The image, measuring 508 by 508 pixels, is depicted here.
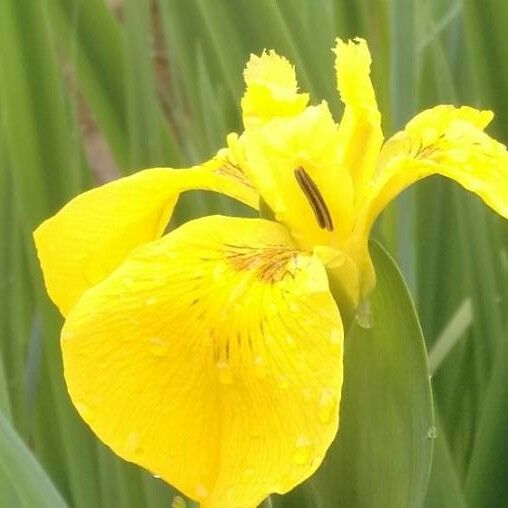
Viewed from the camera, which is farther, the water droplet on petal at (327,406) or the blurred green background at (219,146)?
the blurred green background at (219,146)

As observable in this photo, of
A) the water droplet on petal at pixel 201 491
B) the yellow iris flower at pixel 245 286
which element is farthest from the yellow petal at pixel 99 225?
the water droplet on petal at pixel 201 491

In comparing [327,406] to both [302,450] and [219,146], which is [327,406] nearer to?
[302,450]

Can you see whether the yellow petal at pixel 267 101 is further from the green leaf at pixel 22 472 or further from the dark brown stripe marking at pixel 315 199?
the green leaf at pixel 22 472

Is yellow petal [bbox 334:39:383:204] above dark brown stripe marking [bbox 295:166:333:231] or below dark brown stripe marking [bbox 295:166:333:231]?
above

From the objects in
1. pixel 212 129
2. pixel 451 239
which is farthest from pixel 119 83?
pixel 451 239

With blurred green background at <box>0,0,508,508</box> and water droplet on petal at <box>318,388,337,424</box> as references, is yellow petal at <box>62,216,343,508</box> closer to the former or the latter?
water droplet on petal at <box>318,388,337,424</box>

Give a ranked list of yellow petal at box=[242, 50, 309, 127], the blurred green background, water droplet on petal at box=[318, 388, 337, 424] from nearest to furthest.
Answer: water droplet on petal at box=[318, 388, 337, 424]
yellow petal at box=[242, 50, 309, 127]
the blurred green background

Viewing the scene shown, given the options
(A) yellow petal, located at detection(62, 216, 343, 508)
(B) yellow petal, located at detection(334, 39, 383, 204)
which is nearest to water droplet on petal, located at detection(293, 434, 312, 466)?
(A) yellow petal, located at detection(62, 216, 343, 508)

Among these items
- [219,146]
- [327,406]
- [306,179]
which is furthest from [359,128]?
[219,146]
